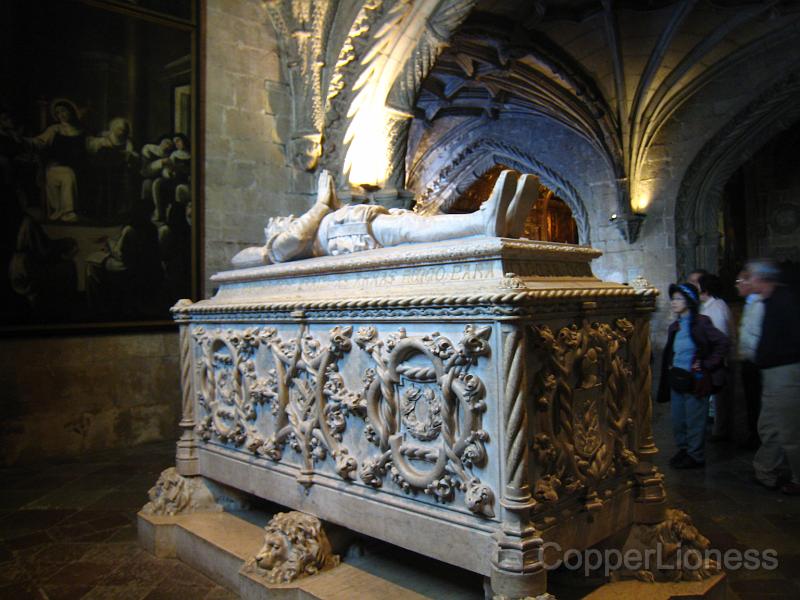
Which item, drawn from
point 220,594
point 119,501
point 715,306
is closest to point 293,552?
point 220,594

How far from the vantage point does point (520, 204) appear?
6.73 feet

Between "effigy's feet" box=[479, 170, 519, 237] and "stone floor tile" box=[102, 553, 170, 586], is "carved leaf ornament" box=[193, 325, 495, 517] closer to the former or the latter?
"effigy's feet" box=[479, 170, 519, 237]

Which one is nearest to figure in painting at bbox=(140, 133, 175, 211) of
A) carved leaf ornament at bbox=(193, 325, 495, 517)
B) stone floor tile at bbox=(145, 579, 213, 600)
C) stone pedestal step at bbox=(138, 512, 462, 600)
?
carved leaf ornament at bbox=(193, 325, 495, 517)

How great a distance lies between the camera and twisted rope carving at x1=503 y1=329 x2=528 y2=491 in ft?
5.61

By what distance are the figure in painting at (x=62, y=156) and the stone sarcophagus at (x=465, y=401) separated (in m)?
3.07

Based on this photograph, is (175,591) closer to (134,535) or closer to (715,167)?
(134,535)

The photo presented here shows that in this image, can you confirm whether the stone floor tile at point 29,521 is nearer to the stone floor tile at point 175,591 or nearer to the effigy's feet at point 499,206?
the stone floor tile at point 175,591

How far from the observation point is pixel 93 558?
2865 mm

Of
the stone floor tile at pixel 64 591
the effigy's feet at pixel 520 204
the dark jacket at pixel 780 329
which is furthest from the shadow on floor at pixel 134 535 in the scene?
the effigy's feet at pixel 520 204

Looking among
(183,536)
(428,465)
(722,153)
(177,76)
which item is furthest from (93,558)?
(722,153)

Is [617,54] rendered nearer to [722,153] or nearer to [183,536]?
Answer: [722,153]

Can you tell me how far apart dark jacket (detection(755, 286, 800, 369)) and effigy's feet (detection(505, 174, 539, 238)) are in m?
1.85

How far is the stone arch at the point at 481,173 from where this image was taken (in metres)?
10.7

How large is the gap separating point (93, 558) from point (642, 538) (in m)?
2.35
